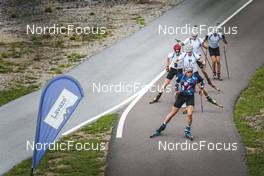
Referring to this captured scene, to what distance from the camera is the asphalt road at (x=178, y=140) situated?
1523 cm

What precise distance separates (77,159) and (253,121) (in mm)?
6198

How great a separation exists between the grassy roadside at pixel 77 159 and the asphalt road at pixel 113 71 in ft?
2.47

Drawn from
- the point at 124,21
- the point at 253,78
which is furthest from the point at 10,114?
the point at 124,21

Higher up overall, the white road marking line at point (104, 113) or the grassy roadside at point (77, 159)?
the white road marking line at point (104, 113)

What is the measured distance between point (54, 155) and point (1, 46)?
47.5ft

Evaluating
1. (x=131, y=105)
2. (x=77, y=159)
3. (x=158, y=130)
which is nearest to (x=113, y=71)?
(x=131, y=105)

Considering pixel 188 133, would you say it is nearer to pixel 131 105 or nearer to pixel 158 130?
pixel 158 130

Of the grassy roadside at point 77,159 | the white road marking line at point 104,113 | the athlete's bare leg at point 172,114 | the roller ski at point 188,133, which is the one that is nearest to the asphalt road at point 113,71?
the white road marking line at point 104,113

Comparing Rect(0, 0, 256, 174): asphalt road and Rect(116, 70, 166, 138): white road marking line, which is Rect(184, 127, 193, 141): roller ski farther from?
Rect(0, 0, 256, 174): asphalt road

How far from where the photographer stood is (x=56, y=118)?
12688 millimetres

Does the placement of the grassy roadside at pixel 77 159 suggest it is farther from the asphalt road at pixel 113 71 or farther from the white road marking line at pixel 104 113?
the asphalt road at pixel 113 71

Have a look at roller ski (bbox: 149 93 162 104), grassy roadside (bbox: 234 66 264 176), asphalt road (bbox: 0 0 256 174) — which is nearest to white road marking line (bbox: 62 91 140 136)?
asphalt road (bbox: 0 0 256 174)

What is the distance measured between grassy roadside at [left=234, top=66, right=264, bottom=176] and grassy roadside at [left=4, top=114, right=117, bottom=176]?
163 inches

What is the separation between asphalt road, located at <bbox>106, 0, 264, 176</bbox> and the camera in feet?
50.0
